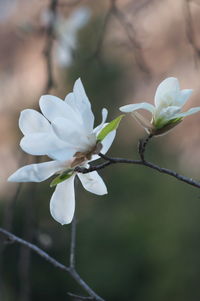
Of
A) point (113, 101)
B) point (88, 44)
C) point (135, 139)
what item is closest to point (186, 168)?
point (135, 139)

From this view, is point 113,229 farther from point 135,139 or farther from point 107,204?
point 135,139

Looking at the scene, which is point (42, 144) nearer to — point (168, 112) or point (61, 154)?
point (61, 154)

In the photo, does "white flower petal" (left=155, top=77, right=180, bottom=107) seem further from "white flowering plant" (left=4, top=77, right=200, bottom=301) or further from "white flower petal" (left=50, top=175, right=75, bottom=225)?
"white flower petal" (left=50, top=175, right=75, bottom=225)

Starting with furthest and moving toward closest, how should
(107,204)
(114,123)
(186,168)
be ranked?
(186,168)
(107,204)
(114,123)

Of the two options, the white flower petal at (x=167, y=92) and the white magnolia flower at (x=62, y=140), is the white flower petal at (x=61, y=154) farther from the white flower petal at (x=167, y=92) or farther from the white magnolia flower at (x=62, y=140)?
the white flower petal at (x=167, y=92)

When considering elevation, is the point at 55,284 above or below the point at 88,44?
below

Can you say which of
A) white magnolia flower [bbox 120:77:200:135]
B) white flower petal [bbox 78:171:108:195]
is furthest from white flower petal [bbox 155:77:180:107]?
white flower petal [bbox 78:171:108:195]

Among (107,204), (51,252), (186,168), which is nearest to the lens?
(51,252)

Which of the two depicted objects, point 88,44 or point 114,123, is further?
point 88,44

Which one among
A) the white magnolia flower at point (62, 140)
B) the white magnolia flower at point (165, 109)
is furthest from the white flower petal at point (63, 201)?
the white magnolia flower at point (165, 109)
